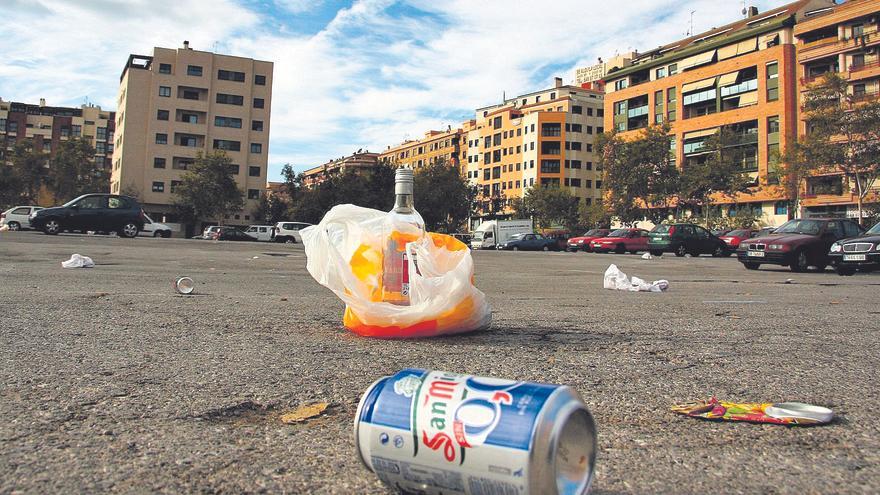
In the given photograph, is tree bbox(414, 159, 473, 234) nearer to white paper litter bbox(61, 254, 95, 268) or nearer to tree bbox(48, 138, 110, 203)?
tree bbox(48, 138, 110, 203)

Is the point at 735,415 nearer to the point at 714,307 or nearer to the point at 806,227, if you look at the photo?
the point at 714,307

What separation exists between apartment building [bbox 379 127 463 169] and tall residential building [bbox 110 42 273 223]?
98.9 ft

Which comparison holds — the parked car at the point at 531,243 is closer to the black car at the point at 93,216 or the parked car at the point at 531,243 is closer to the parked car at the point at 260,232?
the parked car at the point at 260,232

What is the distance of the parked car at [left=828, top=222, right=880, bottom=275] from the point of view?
38.1 feet

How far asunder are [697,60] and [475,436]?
6244 cm

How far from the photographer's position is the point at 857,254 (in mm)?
11844

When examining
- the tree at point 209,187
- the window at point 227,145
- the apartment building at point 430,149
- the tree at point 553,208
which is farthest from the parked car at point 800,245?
the apartment building at point 430,149

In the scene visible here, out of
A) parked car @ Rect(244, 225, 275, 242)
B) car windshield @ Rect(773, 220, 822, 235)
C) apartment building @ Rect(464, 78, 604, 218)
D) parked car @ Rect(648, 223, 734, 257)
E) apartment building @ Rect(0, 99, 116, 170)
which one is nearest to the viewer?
car windshield @ Rect(773, 220, 822, 235)

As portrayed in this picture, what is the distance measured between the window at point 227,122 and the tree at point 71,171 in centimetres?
1496

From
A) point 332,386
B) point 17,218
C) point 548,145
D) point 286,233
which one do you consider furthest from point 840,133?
point 548,145

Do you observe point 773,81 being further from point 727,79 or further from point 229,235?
point 229,235

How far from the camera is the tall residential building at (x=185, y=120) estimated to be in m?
65.6

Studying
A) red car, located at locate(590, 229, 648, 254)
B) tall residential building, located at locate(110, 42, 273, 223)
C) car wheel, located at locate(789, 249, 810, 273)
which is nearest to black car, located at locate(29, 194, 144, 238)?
car wheel, located at locate(789, 249, 810, 273)

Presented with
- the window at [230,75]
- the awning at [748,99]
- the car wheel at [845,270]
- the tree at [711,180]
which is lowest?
the car wheel at [845,270]
